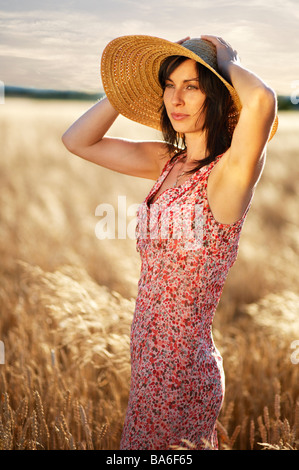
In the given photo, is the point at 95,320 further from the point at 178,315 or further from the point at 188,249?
the point at 188,249

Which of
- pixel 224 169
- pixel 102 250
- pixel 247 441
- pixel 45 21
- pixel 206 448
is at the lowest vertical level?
pixel 247 441

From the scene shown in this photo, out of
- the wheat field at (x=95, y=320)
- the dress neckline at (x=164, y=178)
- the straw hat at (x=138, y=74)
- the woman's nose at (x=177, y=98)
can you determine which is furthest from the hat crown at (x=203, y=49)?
the wheat field at (x=95, y=320)

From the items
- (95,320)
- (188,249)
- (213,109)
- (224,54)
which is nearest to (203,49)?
(224,54)

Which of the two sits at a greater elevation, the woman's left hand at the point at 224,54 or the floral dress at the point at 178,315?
the woman's left hand at the point at 224,54

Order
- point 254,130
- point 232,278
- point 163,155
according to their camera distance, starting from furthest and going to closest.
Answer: point 232,278
point 163,155
point 254,130

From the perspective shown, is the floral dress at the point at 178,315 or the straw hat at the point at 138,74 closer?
the floral dress at the point at 178,315

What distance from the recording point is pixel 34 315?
361cm

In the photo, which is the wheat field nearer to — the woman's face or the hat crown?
the woman's face

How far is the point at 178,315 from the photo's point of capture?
1.86 meters

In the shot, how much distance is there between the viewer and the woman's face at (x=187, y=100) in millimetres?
1869

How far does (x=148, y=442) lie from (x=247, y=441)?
98 cm

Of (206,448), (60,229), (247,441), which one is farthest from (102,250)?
(206,448)

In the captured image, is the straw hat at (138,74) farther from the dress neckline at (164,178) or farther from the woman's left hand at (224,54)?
the dress neckline at (164,178)

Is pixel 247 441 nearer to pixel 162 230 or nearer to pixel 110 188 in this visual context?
pixel 162 230
